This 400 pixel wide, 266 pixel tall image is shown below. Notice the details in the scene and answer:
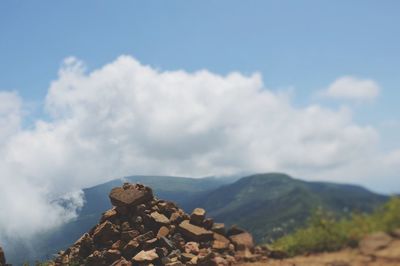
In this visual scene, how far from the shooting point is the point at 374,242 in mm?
16297

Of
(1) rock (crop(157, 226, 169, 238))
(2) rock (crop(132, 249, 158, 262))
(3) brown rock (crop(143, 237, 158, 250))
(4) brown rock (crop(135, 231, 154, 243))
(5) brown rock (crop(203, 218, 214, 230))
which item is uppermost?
(5) brown rock (crop(203, 218, 214, 230))

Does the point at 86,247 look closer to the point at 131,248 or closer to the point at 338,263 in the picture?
the point at 131,248

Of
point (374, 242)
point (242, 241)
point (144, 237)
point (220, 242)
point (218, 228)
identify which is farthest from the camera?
point (218, 228)

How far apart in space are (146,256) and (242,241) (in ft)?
20.9

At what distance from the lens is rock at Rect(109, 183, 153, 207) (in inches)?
1148

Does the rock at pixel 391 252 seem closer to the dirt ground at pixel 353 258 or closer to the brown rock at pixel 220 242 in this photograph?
the dirt ground at pixel 353 258

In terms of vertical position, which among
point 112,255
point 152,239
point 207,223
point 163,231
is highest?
point 207,223

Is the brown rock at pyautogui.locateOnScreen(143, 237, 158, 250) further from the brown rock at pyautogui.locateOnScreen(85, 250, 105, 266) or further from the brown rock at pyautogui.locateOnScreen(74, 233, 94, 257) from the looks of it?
the brown rock at pyautogui.locateOnScreen(74, 233, 94, 257)

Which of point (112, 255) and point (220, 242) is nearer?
point (112, 255)

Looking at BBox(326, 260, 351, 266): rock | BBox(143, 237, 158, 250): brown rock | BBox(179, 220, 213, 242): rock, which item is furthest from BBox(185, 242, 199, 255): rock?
BBox(326, 260, 351, 266): rock

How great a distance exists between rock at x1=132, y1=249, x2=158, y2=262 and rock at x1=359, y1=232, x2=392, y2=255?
11545mm

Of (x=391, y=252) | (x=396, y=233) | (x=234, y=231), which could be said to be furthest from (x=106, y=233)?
(x=396, y=233)

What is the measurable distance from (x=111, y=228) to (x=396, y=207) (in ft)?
56.6

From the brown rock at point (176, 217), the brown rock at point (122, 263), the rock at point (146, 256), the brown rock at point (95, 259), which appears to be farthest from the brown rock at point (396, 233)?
the brown rock at point (95, 259)
